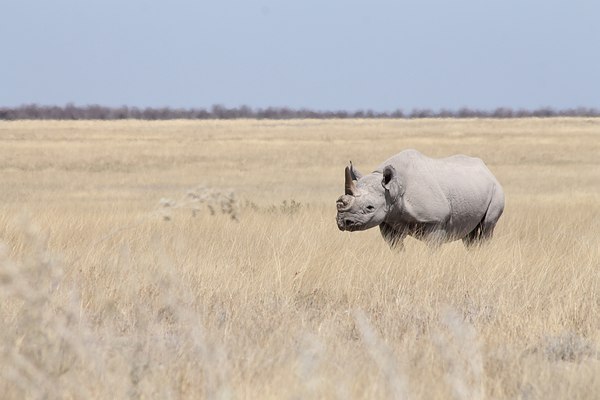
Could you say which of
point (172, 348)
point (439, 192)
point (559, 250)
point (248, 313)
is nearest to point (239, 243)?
point (439, 192)

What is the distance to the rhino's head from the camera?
786cm

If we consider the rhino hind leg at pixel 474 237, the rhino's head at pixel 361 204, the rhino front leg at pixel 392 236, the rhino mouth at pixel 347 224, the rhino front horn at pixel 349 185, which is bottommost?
the rhino hind leg at pixel 474 237

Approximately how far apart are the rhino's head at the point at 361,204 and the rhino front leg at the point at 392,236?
237mm

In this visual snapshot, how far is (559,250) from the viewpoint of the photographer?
26.4ft

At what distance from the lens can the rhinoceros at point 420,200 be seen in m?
7.98

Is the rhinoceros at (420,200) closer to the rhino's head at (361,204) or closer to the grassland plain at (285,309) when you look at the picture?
the rhino's head at (361,204)

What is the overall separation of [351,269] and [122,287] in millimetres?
1518

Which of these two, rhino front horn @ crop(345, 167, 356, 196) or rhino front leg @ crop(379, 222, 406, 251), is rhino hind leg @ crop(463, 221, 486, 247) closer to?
rhino front leg @ crop(379, 222, 406, 251)

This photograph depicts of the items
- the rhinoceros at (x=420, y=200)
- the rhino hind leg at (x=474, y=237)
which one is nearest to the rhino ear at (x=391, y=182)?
the rhinoceros at (x=420, y=200)

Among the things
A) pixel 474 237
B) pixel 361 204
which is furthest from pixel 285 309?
pixel 474 237

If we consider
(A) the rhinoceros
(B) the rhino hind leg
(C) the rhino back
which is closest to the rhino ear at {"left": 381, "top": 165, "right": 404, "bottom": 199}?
(A) the rhinoceros

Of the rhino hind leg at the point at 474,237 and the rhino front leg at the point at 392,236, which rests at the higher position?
the rhino front leg at the point at 392,236

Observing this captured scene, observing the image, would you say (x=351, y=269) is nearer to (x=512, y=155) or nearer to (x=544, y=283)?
(x=544, y=283)

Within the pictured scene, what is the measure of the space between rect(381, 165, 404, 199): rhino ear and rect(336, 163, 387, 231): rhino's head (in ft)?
0.17
